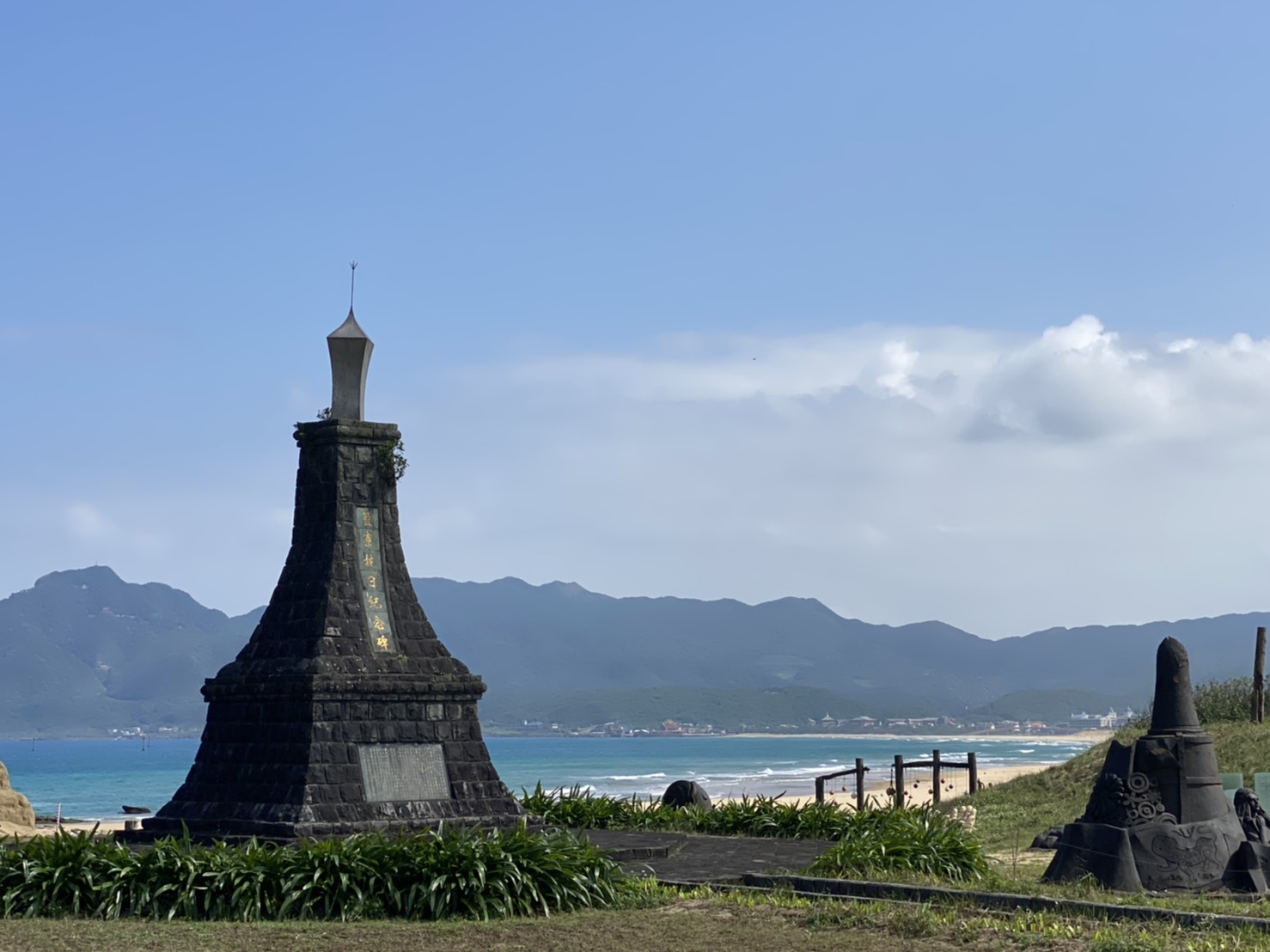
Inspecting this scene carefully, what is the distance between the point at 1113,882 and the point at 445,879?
6413 mm

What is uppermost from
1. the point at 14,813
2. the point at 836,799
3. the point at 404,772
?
the point at 404,772

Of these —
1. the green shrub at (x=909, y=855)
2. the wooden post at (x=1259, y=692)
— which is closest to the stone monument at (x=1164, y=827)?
the green shrub at (x=909, y=855)

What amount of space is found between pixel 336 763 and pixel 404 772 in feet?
3.11

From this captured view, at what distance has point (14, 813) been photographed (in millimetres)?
28328

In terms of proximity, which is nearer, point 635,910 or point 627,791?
point 635,910

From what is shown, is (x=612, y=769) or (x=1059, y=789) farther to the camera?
(x=612, y=769)

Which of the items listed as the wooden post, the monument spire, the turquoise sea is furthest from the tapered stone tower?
the turquoise sea

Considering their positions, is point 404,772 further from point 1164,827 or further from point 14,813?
point 14,813

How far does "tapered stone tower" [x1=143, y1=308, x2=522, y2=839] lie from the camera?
2027 centimetres

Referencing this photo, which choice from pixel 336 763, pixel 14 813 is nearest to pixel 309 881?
pixel 336 763

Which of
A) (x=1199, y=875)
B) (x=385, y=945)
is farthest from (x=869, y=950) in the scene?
(x=1199, y=875)

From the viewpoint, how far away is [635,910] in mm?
15227

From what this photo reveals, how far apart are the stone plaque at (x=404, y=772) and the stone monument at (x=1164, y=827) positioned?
7990mm

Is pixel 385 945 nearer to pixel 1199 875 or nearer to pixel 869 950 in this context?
pixel 869 950
